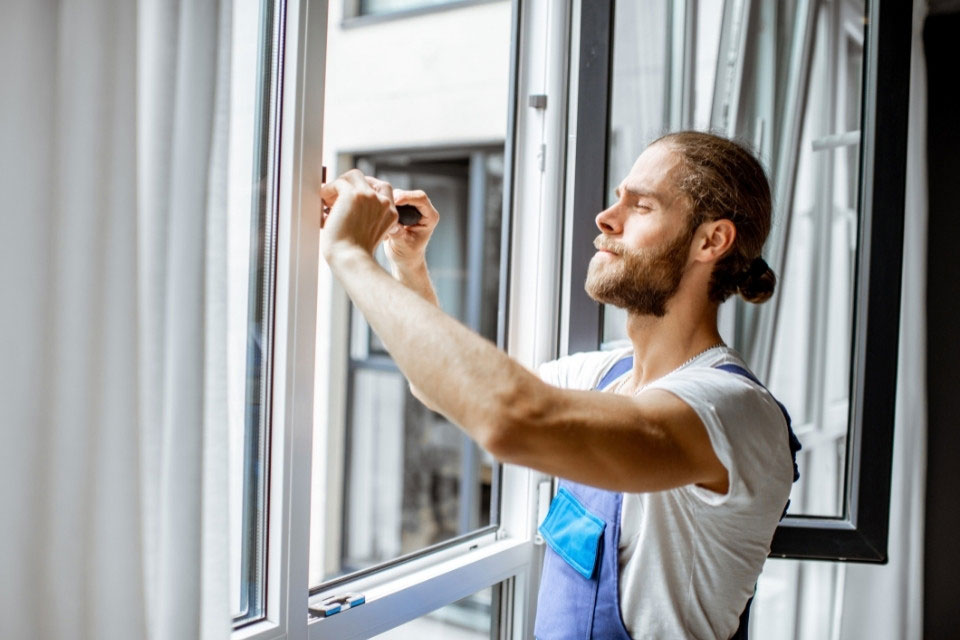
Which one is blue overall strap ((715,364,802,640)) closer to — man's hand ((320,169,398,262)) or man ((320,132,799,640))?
man ((320,132,799,640))

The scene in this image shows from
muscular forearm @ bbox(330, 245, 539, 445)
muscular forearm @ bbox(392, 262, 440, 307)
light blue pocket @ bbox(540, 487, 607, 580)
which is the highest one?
muscular forearm @ bbox(392, 262, 440, 307)

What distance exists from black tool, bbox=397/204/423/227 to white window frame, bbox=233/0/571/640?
0.54 ft

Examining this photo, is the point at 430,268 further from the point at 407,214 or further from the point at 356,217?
the point at 356,217

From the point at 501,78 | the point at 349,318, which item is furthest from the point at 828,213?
the point at 349,318

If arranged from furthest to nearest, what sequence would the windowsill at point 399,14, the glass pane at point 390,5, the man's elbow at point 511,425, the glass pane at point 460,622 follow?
the glass pane at point 390,5 → the windowsill at point 399,14 → the glass pane at point 460,622 → the man's elbow at point 511,425

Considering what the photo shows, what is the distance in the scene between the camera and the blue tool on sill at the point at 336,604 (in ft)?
3.93

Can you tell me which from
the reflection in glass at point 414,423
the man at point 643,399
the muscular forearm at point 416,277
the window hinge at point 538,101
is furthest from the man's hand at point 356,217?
the reflection in glass at point 414,423

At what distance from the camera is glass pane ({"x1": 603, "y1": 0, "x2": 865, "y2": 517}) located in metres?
1.75

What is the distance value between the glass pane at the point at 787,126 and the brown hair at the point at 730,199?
0.37 meters

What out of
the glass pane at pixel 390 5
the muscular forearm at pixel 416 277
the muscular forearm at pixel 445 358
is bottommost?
the muscular forearm at pixel 445 358

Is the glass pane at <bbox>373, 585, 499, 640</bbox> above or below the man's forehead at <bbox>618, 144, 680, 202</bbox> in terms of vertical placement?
below

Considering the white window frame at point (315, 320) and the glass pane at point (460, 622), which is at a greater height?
the white window frame at point (315, 320)

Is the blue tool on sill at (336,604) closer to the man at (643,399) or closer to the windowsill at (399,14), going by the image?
the man at (643,399)

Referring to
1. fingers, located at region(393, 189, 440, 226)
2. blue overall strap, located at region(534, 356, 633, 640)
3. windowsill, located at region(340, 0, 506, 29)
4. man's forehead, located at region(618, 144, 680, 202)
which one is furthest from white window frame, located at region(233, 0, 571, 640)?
windowsill, located at region(340, 0, 506, 29)
